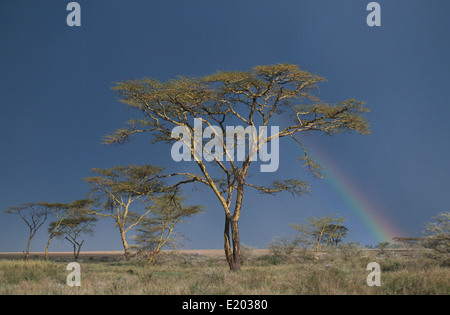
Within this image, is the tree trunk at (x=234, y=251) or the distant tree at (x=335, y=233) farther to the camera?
the distant tree at (x=335, y=233)

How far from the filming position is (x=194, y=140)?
53.0 feet

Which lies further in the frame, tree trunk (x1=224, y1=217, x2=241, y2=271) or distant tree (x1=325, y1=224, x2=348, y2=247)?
distant tree (x1=325, y1=224, x2=348, y2=247)

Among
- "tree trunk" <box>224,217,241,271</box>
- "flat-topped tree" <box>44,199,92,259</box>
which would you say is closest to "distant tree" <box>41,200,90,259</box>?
"flat-topped tree" <box>44,199,92,259</box>

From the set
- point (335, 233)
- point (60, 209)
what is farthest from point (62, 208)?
point (335, 233)

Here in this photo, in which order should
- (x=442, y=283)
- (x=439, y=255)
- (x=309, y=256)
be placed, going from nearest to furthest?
1. (x=442, y=283)
2. (x=439, y=255)
3. (x=309, y=256)

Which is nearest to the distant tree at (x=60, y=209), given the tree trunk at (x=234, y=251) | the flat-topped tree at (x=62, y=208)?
the flat-topped tree at (x=62, y=208)

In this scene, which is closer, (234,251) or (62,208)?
(234,251)

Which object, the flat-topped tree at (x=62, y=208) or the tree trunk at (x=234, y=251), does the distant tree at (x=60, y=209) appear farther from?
the tree trunk at (x=234, y=251)

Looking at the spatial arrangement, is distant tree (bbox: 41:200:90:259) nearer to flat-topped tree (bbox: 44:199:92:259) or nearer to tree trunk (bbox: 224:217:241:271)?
flat-topped tree (bbox: 44:199:92:259)

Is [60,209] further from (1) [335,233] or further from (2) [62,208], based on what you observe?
(1) [335,233]
